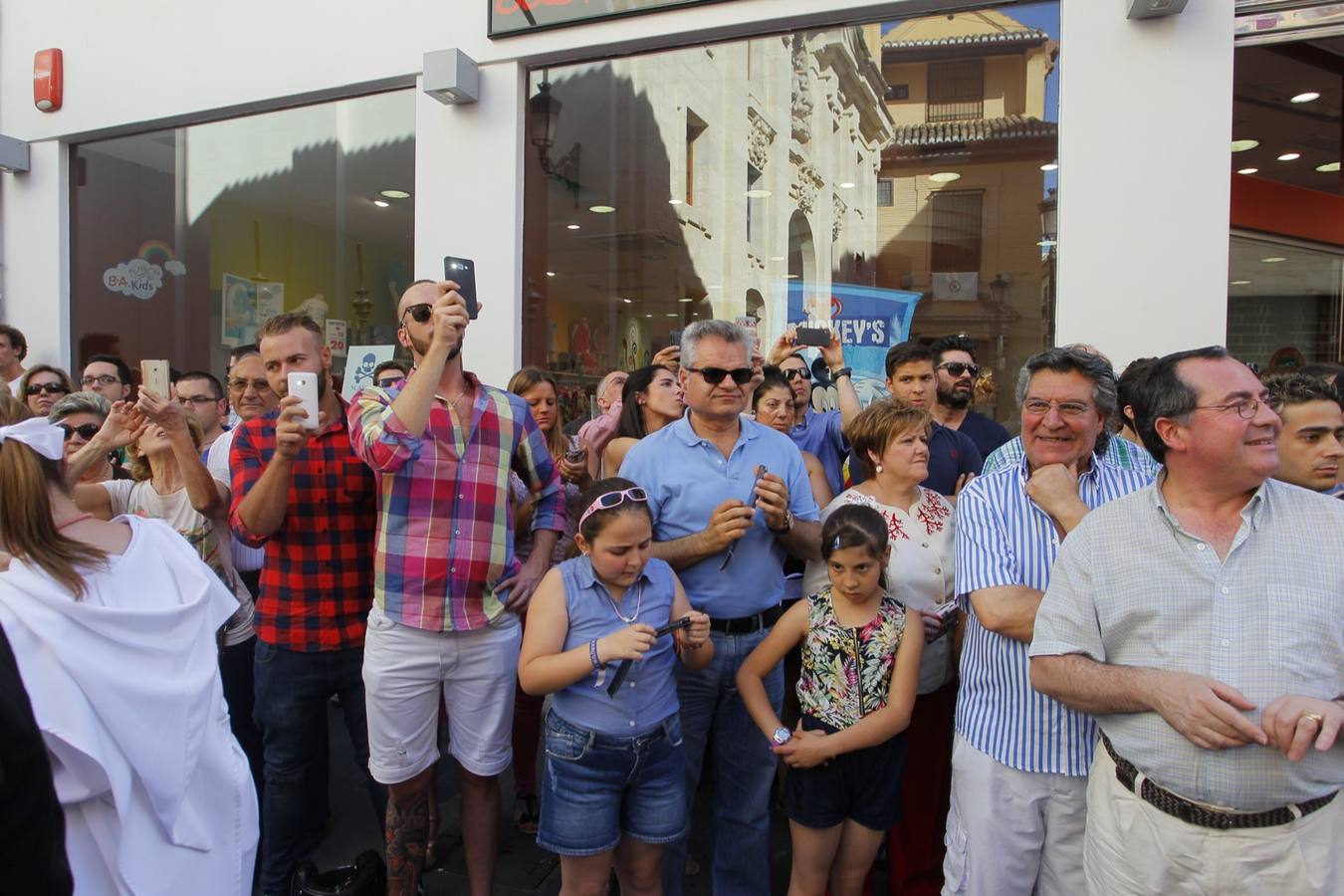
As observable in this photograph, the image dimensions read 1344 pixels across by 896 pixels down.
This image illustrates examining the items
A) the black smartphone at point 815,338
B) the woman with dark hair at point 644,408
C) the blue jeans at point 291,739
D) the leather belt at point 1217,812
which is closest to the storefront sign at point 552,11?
the black smartphone at point 815,338

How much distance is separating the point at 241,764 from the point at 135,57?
24.3 feet

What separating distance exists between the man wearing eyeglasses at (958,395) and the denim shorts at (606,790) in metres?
2.22

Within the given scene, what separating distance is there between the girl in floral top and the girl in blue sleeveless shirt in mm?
377

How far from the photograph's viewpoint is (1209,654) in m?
1.74

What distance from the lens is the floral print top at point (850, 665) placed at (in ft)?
8.59

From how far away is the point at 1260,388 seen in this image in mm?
1830

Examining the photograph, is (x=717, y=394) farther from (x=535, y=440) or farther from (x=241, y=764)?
(x=241, y=764)

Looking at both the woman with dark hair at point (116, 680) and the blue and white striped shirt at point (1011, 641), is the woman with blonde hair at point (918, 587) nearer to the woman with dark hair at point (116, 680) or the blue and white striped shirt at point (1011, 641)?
the blue and white striped shirt at point (1011, 641)

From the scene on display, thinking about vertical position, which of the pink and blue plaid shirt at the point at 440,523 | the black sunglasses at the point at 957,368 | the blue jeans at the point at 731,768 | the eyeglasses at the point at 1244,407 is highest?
the black sunglasses at the point at 957,368

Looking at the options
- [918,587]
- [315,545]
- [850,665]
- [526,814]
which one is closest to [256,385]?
[315,545]

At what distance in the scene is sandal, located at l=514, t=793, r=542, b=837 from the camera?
3719 mm

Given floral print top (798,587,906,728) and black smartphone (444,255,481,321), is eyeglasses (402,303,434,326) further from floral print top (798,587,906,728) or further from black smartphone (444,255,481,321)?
floral print top (798,587,906,728)

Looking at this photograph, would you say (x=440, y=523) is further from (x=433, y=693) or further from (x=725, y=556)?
(x=725, y=556)

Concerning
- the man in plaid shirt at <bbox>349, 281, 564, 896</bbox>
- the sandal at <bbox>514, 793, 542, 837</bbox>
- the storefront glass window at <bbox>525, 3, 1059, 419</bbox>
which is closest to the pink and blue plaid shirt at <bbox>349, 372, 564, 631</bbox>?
the man in plaid shirt at <bbox>349, 281, 564, 896</bbox>
